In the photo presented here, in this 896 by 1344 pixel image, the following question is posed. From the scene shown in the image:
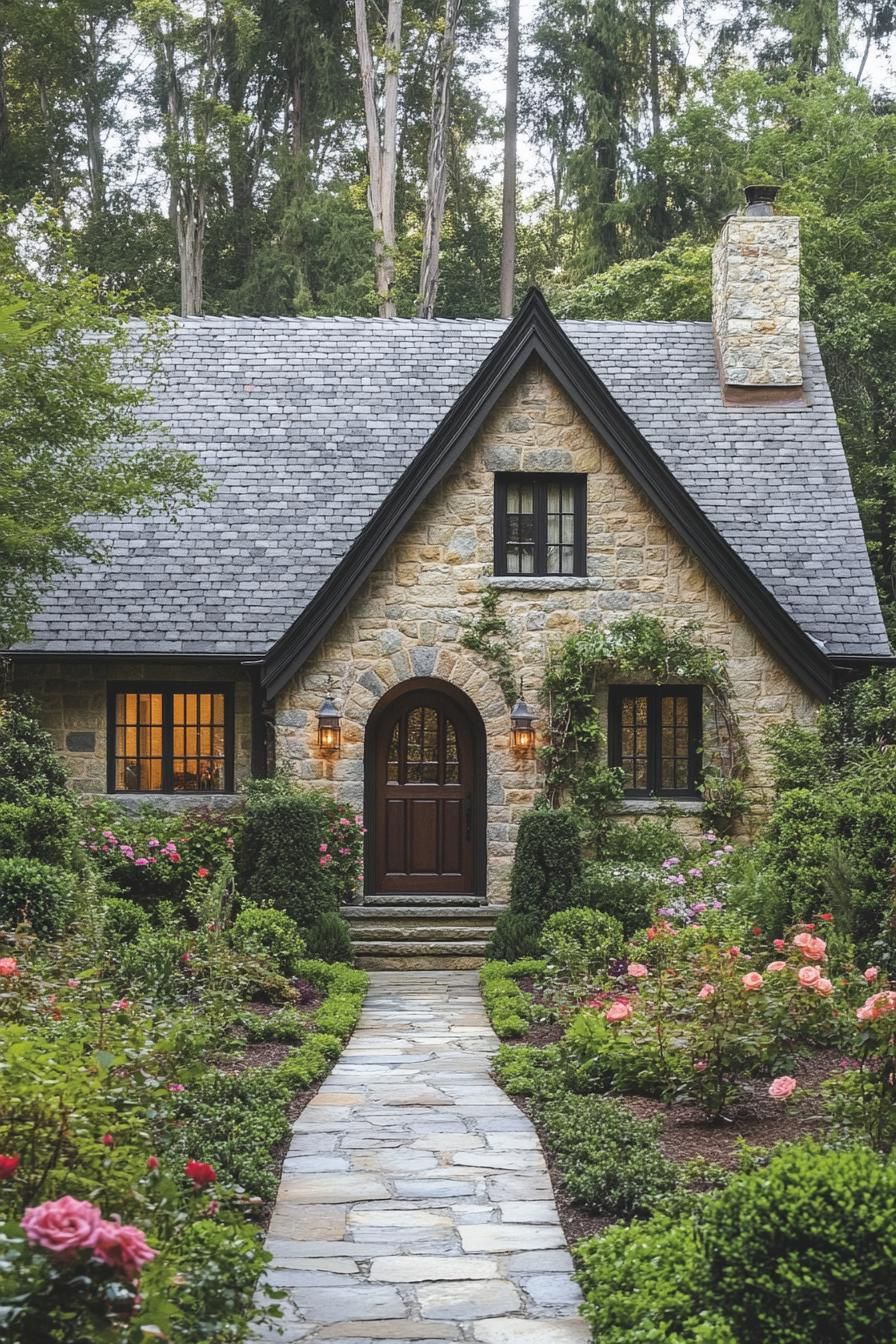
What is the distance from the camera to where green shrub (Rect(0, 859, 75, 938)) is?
9914 mm

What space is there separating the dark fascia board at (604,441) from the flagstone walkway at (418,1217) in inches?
221

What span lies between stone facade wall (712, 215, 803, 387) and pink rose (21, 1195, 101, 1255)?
15377 mm

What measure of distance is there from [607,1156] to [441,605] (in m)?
8.66

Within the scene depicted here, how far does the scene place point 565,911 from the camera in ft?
40.0

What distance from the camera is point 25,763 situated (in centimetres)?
1220

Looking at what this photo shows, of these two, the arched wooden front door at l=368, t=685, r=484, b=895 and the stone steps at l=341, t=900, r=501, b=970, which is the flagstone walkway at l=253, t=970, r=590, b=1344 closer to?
the stone steps at l=341, t=900, r=501, b=970

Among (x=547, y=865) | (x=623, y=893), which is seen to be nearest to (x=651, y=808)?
(x=547, y=865)

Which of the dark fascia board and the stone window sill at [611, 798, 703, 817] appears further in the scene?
the stone window sill at [611, 798, 703, 817]

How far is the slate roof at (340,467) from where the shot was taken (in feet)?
49.7

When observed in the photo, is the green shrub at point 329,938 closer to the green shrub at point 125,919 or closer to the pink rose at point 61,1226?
the green shrub at point 125,919

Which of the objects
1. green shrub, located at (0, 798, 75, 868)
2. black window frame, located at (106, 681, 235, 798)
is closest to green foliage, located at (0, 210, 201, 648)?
black window frame, located at (106, 681, 235, 798)

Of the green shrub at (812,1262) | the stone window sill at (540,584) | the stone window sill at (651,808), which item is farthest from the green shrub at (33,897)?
the green shrub at (812,1262)

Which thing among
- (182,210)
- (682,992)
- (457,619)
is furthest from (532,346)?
(182,210)

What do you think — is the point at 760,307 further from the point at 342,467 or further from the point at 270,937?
the point at 270,937
